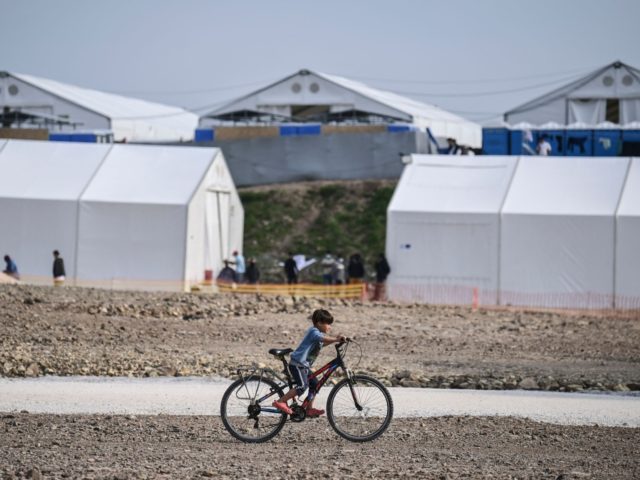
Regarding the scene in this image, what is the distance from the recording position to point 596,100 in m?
54.7

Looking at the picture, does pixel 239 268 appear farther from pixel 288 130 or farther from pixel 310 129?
pixel 288 130

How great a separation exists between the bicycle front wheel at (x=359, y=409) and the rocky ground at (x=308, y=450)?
0.14 m

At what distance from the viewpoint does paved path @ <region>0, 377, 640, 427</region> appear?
42.6ft

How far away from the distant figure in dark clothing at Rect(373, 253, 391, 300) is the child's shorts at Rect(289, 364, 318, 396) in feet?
68.8

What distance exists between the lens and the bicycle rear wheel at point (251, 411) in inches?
425

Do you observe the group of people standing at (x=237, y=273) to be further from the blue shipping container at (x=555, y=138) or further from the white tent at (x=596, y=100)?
the white tent at (x=596, y=100)

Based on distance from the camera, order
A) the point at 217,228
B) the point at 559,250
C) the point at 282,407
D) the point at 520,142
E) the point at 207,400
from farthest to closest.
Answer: the point at 520,142
the point at 217,228
the point at 559,250
the point at 207,400
the point at 282,407

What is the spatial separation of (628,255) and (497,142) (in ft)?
50.9

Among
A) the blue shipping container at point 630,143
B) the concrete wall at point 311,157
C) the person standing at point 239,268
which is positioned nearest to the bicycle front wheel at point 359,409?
the person standing at point 239,268

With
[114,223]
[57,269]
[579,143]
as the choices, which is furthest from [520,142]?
[57,269]

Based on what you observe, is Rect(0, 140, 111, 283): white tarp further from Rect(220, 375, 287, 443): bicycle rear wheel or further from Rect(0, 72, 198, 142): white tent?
Rect(220, 375, 287, 443): bicycle rear wheel

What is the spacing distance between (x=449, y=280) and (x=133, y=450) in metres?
22.1

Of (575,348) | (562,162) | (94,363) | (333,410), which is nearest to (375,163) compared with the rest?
(562,162)

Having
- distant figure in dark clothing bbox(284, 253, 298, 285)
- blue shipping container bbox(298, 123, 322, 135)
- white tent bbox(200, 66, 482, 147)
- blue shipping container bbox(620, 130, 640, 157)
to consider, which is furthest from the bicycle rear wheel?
white tent bbox(200, 66, 482, 147)
